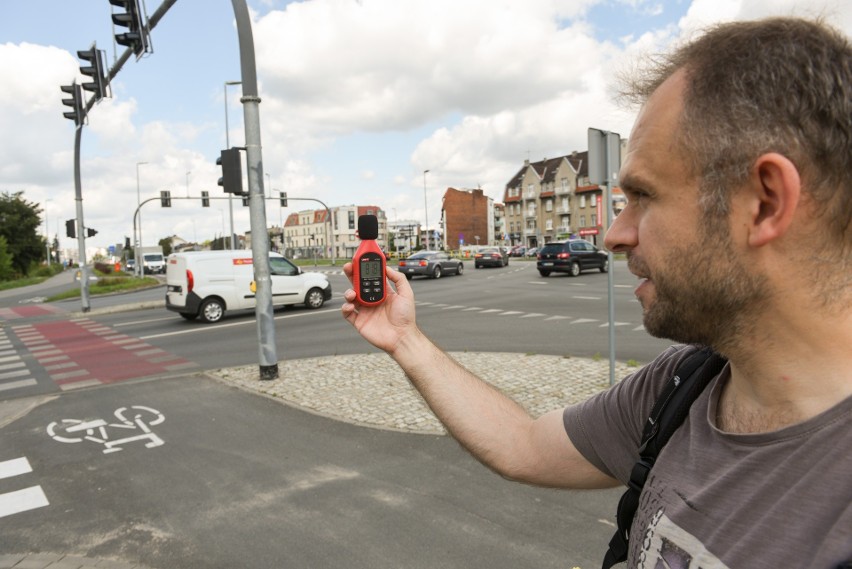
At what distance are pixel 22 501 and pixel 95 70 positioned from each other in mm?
11903

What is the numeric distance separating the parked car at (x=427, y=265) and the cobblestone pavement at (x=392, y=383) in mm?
21679

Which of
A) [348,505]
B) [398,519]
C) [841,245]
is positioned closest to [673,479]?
[841,245]

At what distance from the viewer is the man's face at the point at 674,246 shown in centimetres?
98

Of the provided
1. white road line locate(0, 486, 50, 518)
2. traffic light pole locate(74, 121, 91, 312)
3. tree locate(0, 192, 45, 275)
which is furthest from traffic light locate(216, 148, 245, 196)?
tree locate(0, 192, 45, 275)

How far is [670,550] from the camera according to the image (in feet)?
3.38

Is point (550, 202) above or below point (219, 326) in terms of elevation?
above

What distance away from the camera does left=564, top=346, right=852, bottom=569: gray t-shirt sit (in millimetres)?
822

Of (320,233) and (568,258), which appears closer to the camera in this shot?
(568,258)

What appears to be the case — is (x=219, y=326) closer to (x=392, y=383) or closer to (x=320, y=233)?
(x=392, y=383)

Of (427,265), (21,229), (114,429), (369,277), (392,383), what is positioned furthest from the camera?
(21,229)

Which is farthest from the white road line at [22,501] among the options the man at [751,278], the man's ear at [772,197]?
the man's ear at [772,197]

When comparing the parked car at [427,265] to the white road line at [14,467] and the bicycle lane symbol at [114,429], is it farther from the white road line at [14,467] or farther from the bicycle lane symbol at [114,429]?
the white road line at [14,467]

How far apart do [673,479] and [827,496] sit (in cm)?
29

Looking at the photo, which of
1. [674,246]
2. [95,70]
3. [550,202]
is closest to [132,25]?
[95,70]
